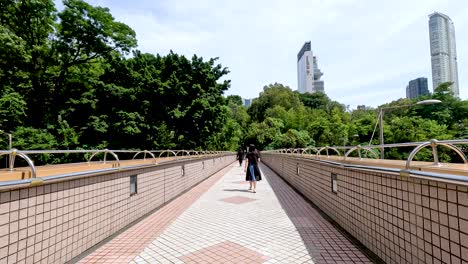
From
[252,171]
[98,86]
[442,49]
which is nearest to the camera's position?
[252,171]

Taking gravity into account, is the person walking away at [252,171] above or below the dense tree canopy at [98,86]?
below

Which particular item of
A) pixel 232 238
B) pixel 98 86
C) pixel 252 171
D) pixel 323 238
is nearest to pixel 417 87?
pixel 98 86

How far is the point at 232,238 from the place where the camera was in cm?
468

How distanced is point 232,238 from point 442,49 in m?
159

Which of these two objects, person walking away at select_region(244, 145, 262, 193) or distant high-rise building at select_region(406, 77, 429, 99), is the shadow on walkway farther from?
distant high-rise building at select_region(406, 77, 429, 99)

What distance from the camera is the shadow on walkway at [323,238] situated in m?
3.83

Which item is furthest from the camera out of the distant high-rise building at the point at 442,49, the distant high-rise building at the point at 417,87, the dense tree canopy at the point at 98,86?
the distant high-rise building at the point at 417,87

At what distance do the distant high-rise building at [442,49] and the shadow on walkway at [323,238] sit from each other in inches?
5667

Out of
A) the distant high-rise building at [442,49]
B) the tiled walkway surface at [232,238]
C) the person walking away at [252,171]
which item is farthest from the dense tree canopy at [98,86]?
the distant high-rise building at [442,49]

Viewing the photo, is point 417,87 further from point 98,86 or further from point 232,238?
point 232,238

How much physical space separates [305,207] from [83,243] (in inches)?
206

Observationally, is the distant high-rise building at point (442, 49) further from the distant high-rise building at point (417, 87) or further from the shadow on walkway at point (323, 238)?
the shadow on walkway at point (323, 238)

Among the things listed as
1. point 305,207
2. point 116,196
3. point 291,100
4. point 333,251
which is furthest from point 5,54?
point 291,100

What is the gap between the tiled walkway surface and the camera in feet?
12.7
